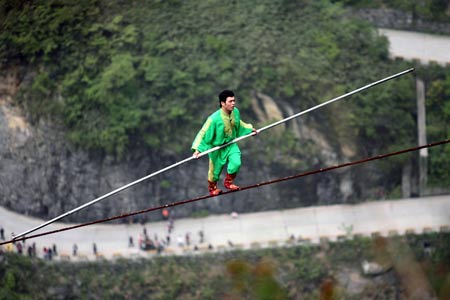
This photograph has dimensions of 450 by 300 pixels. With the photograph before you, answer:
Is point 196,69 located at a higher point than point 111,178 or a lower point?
higher

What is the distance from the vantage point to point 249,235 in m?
31.8

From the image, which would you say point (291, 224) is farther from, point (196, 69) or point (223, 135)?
point (223, 135)

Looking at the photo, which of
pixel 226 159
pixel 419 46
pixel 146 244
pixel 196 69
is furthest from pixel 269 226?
pixel 226 159

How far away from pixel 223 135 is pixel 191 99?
1992cm

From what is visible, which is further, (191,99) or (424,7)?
(424,7)

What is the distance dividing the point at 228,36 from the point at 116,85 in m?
3.53

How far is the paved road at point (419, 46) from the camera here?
106 ft

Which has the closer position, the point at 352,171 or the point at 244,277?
the point at 244,277

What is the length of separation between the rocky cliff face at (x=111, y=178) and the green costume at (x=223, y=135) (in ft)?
65.6

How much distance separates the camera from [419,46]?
32.6 m

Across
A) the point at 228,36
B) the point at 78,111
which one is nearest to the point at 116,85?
the point at 78,111

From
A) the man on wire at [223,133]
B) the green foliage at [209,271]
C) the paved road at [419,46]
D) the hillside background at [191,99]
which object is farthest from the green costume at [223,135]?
the paved road at [419,46]

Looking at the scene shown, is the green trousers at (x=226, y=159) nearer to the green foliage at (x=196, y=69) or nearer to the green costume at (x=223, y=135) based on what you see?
the green costume at (x=223, y=135)

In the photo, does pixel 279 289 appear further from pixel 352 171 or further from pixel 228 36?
pixel 228 36
